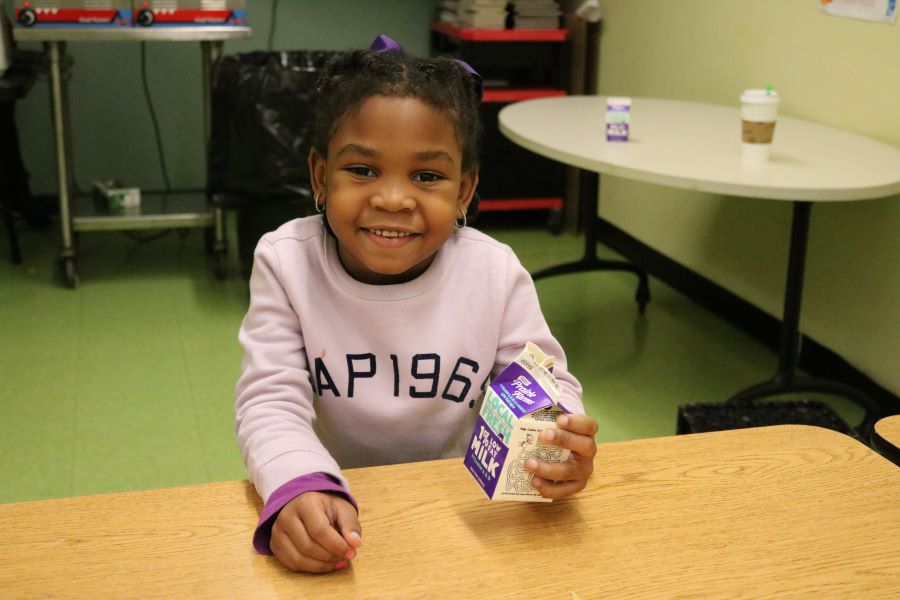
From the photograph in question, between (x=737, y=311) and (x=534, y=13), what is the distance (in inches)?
63.3

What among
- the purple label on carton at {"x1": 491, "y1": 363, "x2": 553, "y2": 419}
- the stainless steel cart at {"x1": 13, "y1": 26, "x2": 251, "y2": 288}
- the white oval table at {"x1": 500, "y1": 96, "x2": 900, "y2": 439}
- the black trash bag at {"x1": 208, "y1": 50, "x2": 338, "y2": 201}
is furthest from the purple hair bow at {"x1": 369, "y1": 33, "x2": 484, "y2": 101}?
the stainless steel cart at {"x1": 13, "y1": 26, "x2": 251, "y2": 288}

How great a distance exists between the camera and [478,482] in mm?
834

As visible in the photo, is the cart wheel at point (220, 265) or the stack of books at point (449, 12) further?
the stack of books at point (449, 12)

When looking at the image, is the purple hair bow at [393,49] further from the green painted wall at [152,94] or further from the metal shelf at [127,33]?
the green painted wall at [152,94]

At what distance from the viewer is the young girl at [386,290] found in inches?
40.4

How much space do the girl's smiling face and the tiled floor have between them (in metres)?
1.34

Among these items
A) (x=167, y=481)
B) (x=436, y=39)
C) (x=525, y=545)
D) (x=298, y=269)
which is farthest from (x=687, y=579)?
(x=436, y=39)

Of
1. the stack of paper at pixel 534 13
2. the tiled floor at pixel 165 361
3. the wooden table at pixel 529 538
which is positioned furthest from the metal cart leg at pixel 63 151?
the wooden table at pixel 529 538

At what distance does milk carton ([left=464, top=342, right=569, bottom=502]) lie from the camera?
0.79 metres

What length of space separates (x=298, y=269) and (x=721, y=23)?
8.43 ft

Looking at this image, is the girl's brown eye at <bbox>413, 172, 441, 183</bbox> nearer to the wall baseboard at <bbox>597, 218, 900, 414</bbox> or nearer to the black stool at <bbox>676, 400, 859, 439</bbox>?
the black stool at <bbox>676, 400, 859, 439</bbox>

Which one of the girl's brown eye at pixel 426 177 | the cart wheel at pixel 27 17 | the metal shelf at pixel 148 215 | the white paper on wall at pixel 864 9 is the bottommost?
the metal shelf at pixel 148 215

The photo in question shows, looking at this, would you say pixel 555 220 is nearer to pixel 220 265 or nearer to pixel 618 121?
pixel 220 265

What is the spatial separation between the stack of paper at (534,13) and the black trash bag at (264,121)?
3.80 ft
